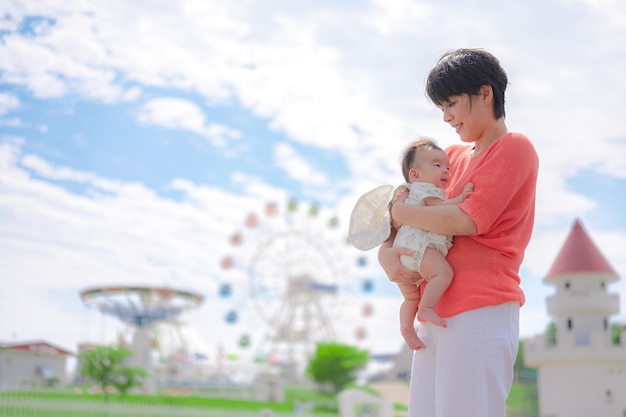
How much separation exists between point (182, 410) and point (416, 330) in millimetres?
22828

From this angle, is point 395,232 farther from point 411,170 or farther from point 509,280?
point 509,280

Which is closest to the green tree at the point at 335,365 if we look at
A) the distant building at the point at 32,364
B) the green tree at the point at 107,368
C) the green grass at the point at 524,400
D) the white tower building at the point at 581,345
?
the green grass at the point at 524,400

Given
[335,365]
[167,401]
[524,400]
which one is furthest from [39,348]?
[524,400]

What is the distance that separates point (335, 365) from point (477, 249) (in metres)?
37.8

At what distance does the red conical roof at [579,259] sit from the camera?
1977 centimetres

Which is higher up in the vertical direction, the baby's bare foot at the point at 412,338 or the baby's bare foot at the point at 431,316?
the baby's bare foot at the point at 431,316

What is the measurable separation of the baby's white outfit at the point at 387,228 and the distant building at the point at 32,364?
29.6m

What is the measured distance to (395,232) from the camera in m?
2.36

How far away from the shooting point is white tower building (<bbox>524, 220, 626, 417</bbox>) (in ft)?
61.7

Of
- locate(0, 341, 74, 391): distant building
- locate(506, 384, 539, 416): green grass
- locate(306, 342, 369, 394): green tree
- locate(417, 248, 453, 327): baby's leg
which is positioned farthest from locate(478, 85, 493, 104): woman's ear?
locate(306, 342, 369, 394): green tree

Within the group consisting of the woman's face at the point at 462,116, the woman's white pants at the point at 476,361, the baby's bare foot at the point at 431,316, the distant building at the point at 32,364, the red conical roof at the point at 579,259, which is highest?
the red conical roof at the point at 579,259

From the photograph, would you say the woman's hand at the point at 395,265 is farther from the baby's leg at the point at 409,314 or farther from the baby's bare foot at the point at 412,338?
the baby's bare foot at the point at 412,338

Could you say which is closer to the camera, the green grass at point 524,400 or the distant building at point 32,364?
the green grass at point 524,400

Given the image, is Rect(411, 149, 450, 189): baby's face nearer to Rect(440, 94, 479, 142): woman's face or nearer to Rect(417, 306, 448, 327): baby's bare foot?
Rect(440, 94, 479, 142): woman's face
